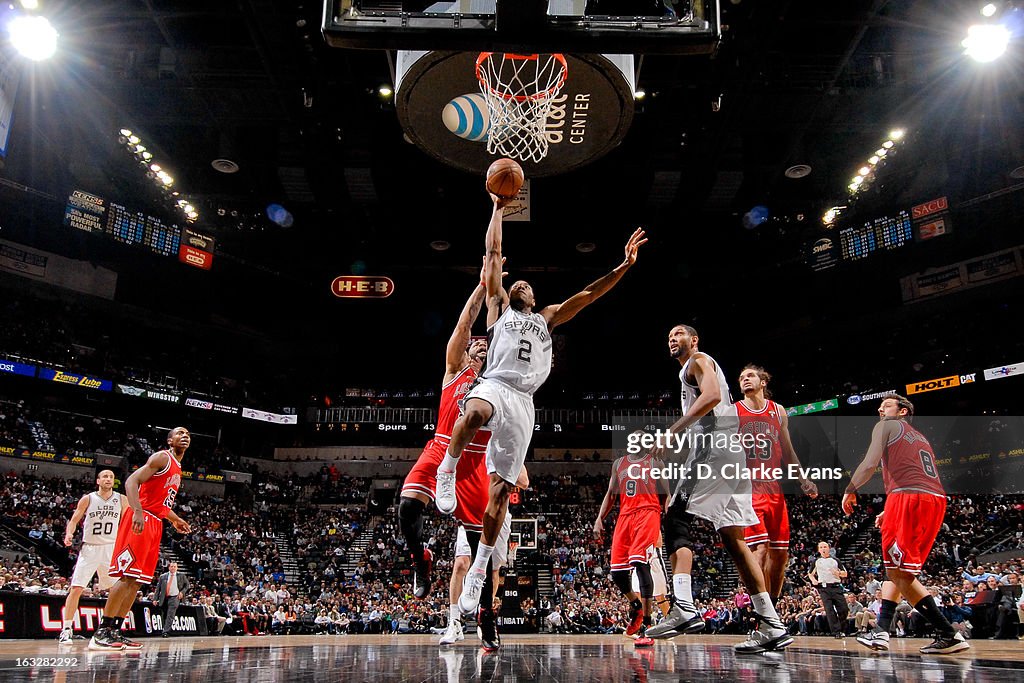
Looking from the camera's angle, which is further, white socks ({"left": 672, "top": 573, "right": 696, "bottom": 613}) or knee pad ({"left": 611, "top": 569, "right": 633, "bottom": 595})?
knee pad ({"left": 611, "top": 569, "right": 633, "bottom": 595})

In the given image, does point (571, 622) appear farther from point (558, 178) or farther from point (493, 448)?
point (493, 448)

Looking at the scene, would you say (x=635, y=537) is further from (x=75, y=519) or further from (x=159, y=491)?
(x=75, y=519)

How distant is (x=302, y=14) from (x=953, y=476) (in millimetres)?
22362

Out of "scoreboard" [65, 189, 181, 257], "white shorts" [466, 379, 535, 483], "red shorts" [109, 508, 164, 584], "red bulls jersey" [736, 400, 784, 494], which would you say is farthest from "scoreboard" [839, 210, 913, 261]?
"scoreboard" [65, 189, 181, 257]

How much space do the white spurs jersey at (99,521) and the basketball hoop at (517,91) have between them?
6.49 m

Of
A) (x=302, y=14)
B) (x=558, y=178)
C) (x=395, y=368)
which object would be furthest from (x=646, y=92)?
(x=395, y=368)

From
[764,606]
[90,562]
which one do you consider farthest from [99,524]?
[764,606]

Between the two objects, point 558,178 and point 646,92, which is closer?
point 646,92

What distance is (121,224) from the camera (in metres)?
20.2

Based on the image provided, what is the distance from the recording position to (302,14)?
11.2 metres

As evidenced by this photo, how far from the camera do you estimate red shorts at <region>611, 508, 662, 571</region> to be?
6.89m

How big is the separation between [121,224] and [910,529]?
2116 centimetres

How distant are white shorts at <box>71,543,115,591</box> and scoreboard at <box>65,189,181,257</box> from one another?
13.7 m

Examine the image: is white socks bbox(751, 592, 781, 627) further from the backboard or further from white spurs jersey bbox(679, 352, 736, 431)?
the backboard
